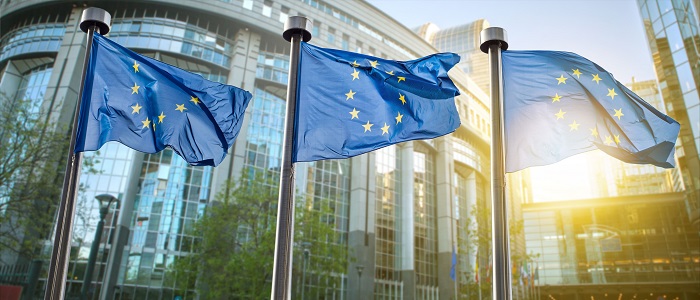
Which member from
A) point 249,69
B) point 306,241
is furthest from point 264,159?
point 306,241

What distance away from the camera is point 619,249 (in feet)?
292

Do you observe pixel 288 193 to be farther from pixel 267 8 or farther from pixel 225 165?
pixel 267 8

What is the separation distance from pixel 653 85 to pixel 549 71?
142 metres

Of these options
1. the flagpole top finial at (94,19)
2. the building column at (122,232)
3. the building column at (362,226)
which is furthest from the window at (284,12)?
the flagpole top finial at (94,19)

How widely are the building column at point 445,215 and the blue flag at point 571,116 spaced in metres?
61.2

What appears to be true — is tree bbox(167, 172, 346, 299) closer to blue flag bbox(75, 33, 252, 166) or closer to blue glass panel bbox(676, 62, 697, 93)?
blue flag bbox(75, 33, 252, 166)

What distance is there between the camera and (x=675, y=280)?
8319cm

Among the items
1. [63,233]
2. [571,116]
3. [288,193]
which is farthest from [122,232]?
[571,116]

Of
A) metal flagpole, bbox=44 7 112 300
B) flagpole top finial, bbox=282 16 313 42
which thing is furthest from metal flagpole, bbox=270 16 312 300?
metal flagpole, bbox=44 7 112 300

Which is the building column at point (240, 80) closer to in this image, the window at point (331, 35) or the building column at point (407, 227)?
the window at point (331, 35)

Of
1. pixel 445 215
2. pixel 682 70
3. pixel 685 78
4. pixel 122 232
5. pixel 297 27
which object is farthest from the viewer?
pixel 445 215

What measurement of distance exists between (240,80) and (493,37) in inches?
1846

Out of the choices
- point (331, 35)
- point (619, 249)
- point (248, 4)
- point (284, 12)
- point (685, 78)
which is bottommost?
point (619, 249)

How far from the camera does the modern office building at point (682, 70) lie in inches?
1953
